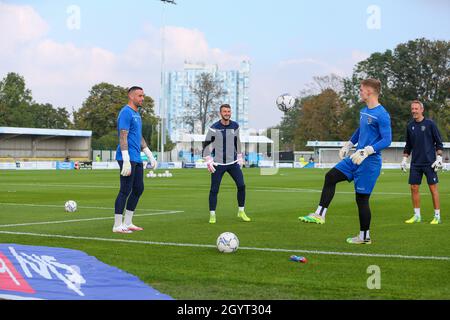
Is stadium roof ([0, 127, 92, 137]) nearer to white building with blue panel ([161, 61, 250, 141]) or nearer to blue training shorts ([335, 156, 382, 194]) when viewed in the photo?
white building with blue panel ([161, 61, 250, 141])

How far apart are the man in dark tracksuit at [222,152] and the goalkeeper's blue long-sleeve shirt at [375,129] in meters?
3.57

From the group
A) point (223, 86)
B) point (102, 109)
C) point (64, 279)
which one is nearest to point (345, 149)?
point (64, 279)

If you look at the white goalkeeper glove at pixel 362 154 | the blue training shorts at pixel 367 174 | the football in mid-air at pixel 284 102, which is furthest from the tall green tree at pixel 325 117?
the white goalkeeper glove at pixel 362 154

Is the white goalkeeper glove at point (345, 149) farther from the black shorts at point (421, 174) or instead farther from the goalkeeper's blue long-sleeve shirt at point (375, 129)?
the black shorts at point (421, 174)

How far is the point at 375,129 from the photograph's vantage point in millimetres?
9820

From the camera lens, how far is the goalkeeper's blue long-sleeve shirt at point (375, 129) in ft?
31.7

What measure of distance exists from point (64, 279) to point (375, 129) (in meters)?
5.10

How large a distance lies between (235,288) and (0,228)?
20.7ft

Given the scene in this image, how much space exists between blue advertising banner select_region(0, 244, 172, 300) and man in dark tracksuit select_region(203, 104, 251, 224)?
16.3 feet

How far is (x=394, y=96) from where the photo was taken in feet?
327

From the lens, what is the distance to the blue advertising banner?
6.05 metres

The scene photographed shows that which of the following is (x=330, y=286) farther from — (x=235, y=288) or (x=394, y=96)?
(x=394, y=96)

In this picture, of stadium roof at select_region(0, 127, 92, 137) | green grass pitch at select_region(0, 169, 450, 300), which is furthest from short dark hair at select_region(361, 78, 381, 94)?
stadium roof at select_region(0, 127, 92, 137)

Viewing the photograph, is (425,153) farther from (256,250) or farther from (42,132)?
(42,132)
